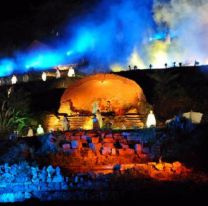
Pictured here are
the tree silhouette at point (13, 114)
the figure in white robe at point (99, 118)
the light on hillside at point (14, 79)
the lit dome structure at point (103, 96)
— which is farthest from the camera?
the light on hillside at point (14, 79)

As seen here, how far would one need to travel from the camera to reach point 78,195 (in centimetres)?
1315

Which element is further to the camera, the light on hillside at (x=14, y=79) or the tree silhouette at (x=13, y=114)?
the light on hillside at (x=14, y=79)

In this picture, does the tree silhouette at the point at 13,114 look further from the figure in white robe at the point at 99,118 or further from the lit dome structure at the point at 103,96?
the figure in white robe at the point at 99,118

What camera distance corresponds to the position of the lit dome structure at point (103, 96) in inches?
990

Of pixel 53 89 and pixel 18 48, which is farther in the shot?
pixel 18 48

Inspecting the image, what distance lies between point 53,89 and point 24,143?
49.5 ft

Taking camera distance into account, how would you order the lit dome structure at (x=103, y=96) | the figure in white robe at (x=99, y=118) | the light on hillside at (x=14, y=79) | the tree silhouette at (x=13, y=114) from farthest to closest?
the light on hillside at (x=14, y=79) < the lit dome structure at (x=103, y=96) < the tree silhouette at (x=13, y=114) < the figure in white robe at (x=99, y=118)

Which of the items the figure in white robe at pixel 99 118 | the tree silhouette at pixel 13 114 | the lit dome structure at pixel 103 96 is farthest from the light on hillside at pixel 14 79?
the figure in white robe at pixel 99 118

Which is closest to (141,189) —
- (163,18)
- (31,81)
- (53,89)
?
(53,89)

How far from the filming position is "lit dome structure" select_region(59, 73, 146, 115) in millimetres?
25141

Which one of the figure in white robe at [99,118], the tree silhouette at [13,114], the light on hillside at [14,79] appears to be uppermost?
the light on hillside at [14,79]

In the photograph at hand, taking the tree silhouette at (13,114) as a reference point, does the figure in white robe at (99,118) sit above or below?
below

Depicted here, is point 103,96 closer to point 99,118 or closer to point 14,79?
point 99,118

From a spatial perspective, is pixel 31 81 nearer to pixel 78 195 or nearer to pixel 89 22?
pixel 89 22
